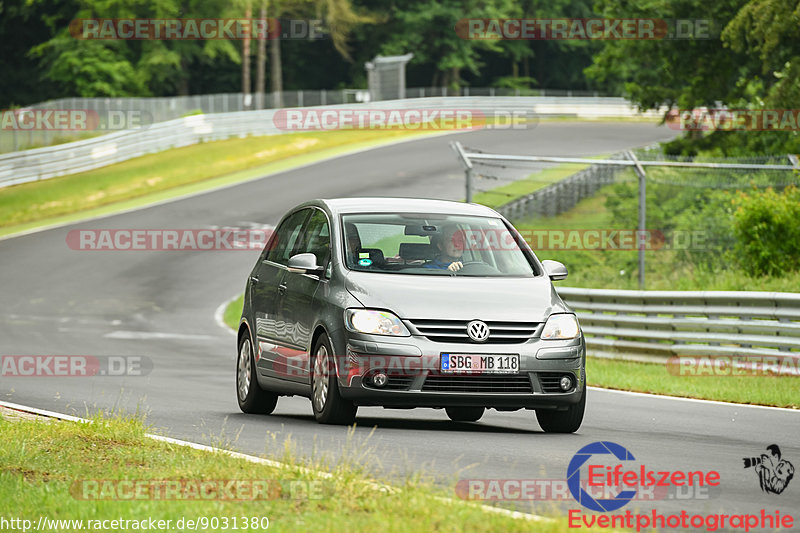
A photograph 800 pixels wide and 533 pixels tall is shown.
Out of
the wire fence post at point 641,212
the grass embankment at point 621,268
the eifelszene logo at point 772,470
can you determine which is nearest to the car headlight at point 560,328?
the eifelszene logo at point 772,470

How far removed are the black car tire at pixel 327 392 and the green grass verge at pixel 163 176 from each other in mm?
26089

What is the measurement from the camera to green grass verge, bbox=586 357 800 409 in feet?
45.1

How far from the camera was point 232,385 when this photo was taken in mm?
15203

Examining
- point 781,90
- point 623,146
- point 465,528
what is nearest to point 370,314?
point 465,528

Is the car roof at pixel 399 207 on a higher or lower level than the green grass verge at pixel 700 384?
higher
